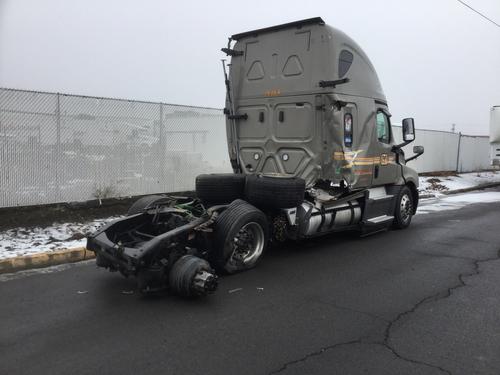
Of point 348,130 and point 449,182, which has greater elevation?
point 348,130

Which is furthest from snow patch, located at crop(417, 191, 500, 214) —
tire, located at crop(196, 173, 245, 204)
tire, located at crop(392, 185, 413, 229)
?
tire, located at crop(196, 173, 245, 204)

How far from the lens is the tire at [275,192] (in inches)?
256

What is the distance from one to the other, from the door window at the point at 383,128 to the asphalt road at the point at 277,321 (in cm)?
270

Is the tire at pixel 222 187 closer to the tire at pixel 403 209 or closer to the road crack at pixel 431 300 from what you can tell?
the road crack at pixel 431 300

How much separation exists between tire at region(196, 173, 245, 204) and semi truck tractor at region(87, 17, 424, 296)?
0.02 metres

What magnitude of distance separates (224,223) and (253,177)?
1196mm

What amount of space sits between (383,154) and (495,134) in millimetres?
14180

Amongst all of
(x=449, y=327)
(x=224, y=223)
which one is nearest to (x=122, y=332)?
(x=224, y=223)

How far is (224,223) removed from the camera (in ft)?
19.3

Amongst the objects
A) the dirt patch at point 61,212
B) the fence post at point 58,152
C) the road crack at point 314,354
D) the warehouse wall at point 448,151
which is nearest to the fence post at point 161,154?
the dirt patch at point 61,212

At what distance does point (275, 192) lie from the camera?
650 cm

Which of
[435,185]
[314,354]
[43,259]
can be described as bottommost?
[314,354]

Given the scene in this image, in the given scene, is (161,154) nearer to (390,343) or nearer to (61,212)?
(61,212)

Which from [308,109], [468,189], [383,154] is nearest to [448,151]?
[468,189]
